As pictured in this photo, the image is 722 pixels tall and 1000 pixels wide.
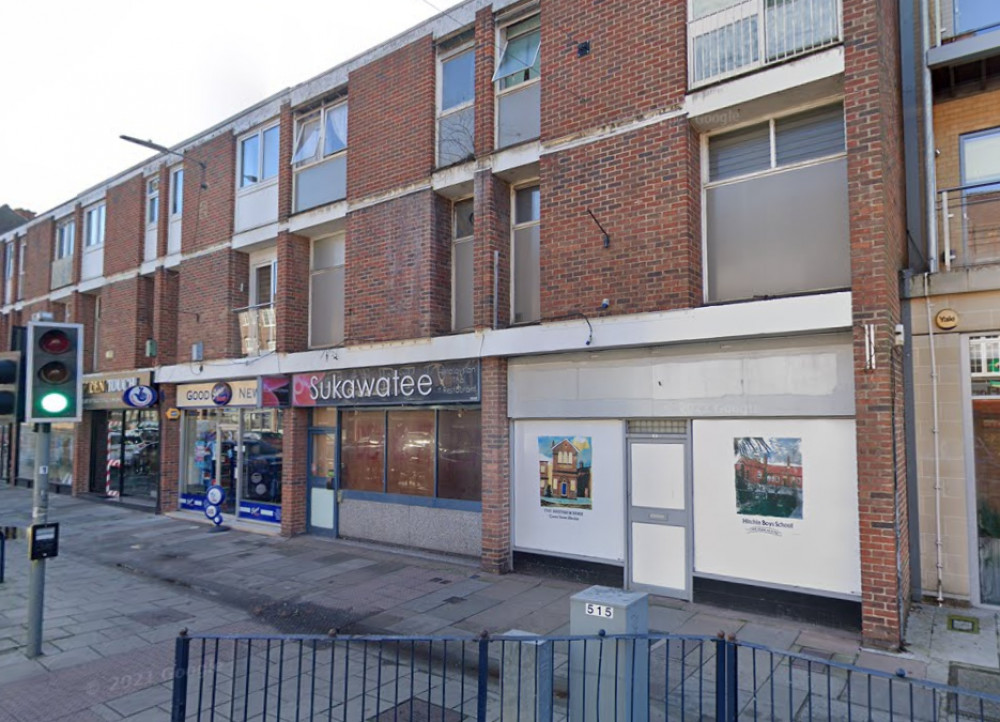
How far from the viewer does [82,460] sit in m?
19.4

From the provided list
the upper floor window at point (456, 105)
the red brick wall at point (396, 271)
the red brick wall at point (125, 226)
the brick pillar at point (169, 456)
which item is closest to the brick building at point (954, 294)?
the upper floor window at point (456, 105)

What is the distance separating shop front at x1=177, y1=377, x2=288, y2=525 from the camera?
13633 millimetres

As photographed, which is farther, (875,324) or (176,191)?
(176,191)

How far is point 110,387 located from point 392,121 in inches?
475

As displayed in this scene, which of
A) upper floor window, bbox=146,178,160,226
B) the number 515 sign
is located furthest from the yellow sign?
upper floor window, bbox=146,178,160,226

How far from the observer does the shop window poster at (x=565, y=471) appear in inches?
357

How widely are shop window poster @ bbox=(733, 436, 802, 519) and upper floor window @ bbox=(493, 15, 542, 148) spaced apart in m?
5.67

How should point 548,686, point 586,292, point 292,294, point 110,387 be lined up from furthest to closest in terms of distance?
point 110,387
point 292,294
point 586,292
point 548,686

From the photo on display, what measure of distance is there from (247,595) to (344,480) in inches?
148

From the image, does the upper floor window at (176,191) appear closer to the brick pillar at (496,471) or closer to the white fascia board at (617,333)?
the white fascia board at (617,333)

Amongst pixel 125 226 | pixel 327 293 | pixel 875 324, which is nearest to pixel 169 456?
pixel 327 293

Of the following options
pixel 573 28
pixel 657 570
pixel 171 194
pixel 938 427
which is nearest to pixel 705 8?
pixel 573 28

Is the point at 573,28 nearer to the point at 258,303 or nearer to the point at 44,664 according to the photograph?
the point at 258,303

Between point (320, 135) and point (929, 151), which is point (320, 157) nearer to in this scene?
point (320, 135)
